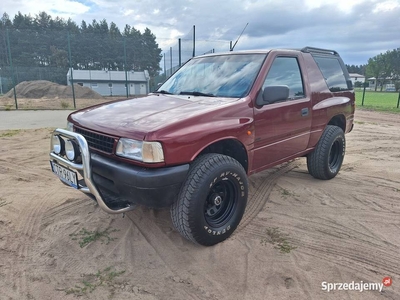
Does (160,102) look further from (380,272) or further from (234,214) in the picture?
(380,272)

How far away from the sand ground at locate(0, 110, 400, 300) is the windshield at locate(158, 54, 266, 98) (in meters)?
1.44

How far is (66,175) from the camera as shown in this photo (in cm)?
275

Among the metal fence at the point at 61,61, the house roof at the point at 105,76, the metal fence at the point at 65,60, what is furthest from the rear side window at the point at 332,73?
the house roof at the point at 105,76

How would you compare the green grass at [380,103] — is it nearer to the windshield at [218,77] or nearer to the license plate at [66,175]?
the windshield at [218,77]

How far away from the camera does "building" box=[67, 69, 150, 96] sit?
2783 centimetres

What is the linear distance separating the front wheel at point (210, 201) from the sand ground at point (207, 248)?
19 centimetres

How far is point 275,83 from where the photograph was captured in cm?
346

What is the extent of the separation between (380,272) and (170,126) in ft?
6.86

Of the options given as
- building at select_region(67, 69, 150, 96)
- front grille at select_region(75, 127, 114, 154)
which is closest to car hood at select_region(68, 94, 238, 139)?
front grille at select_region(75, 127, 114, 154)

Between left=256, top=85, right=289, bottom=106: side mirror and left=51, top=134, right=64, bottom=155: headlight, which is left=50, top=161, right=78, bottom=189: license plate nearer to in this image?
left=51, top=134, right=64, bottom=155: headlight

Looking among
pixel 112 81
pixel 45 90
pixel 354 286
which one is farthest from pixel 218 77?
pixel 112 81

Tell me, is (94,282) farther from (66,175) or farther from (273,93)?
(273,93)

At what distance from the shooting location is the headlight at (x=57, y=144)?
2.80 meters

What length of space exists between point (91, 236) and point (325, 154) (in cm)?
330
